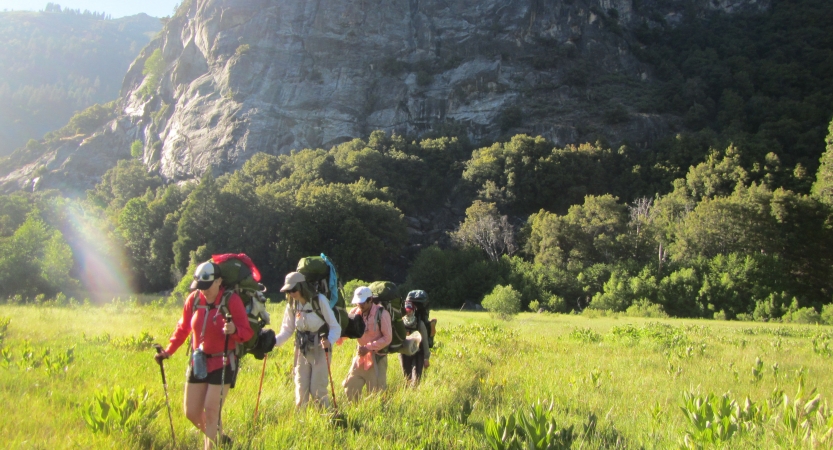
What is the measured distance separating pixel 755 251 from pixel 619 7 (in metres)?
Answer: 69.1

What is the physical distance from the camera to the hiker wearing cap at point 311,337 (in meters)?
5.25

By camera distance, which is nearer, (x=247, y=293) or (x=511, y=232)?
(x=247, y=293)

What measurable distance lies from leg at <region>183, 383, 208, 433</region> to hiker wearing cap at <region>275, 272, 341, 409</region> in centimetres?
99

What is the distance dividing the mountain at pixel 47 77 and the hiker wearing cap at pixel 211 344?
145m

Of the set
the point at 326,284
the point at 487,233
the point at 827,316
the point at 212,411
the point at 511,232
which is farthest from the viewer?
the point at 511,232

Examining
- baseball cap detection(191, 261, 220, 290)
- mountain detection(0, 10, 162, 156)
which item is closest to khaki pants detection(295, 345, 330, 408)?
baseball cap detection(191, 261, 220, 290)

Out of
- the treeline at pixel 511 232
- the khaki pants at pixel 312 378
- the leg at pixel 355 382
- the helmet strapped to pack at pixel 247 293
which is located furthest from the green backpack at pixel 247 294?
the treeline at pixel 511 232

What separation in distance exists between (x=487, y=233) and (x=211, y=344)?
4487 cm

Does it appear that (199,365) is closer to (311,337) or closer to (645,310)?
(311,337)

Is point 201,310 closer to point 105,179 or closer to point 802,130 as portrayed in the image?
point 802,130

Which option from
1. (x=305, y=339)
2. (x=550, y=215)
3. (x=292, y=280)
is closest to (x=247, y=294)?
(x=292, y=280)

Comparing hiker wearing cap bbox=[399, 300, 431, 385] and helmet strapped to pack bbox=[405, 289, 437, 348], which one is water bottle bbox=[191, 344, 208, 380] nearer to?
hiker wearing cap bbox=[399, 300, 431, 385]

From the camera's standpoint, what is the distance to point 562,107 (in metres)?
69.4

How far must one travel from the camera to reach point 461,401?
6.09 meters
